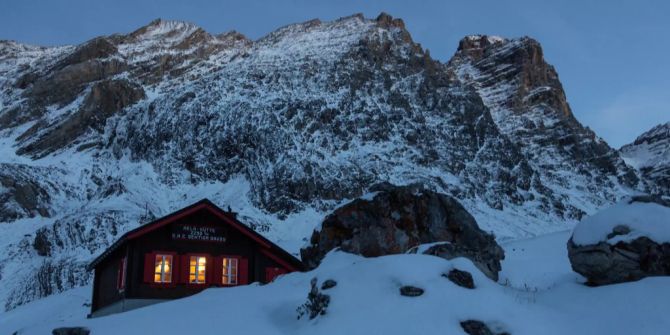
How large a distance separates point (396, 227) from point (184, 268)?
997cm

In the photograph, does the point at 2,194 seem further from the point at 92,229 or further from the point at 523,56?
the point at 523,56

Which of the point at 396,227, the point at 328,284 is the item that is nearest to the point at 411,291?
the point at 328,284

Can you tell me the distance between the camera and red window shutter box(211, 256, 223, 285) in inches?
1081

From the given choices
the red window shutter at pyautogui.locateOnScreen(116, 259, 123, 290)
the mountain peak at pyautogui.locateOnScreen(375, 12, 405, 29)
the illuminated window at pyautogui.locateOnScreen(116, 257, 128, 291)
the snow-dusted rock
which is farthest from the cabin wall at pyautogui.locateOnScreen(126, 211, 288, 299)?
the mountain peak at pyautogui.locateOnScreen(375, 12, 405, 29)

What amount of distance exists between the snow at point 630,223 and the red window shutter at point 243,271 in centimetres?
1726

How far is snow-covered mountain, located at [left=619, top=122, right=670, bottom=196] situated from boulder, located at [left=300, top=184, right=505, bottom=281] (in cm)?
11875

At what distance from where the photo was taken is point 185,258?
2711 centimetres

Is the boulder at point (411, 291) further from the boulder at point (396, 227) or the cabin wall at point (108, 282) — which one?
the cabin wall at point (108, 282)

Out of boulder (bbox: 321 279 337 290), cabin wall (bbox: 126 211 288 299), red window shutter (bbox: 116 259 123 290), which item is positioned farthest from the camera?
red window shutter (bbox: 116 259 123 290)

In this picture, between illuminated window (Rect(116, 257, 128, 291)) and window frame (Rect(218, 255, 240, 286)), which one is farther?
window frame (Rect(218, 255, 240, 286))

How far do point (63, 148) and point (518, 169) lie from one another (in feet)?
235

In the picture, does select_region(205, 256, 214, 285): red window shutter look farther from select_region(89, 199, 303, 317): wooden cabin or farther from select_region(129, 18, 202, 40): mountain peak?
select_region(129, 18, 202, 40): mountain peak

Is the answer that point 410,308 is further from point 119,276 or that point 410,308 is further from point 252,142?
point 252,142

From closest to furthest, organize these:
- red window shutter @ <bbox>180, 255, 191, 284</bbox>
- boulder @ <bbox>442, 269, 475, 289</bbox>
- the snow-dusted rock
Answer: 1. the snow-dusted rock
2. boulder @ <bbox>442, 269, 475, 289</bbox>
3. red window shutter @ <bbox>180, 255, 191, 284</bbox>
